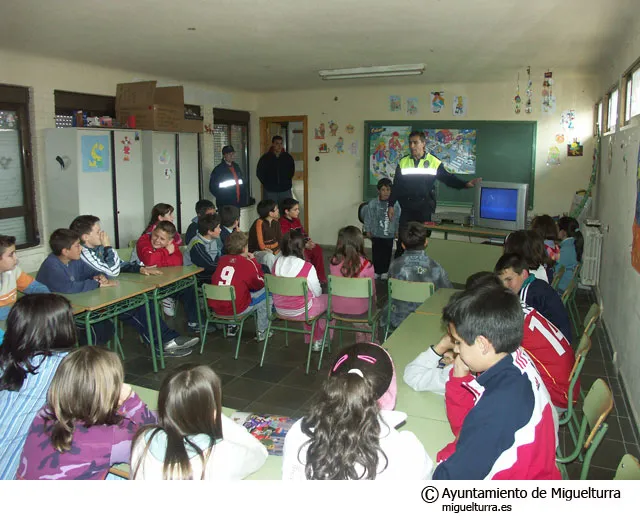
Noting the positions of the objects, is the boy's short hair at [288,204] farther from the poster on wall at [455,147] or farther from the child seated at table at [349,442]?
the child seated at table at [349,442]

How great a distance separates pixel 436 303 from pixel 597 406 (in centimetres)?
169

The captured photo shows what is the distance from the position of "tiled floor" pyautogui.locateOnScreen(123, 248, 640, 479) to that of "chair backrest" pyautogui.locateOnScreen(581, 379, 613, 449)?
1.02 m

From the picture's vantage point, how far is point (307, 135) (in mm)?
9938

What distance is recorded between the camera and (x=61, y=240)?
4023 mm

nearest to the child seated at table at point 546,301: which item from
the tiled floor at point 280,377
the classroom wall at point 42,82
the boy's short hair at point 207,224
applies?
the tiled floor at point 280,377

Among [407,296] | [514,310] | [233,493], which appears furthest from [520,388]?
[407,296]

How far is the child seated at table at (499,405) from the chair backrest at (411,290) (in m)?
2.09

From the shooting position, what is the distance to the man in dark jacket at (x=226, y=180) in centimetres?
829

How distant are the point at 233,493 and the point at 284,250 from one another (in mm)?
3190

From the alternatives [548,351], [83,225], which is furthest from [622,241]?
[83,225]

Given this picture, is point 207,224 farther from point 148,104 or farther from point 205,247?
point 148,104

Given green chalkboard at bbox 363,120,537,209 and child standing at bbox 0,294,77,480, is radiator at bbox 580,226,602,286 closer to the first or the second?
green chalkboard at bbox 363,120,537,209

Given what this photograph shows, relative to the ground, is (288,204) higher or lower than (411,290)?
higher

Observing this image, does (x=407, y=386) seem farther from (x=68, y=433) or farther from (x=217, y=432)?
(x=68, y=433)
